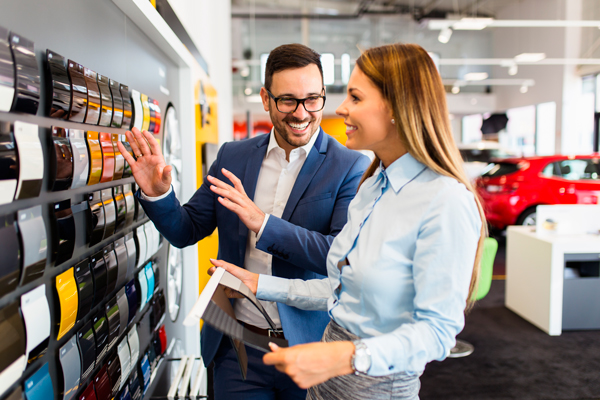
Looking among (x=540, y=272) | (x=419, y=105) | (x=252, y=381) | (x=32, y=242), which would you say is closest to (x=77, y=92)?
(x=32, y=242)

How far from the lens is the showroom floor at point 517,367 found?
298 cm

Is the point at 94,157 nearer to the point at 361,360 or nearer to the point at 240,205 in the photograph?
the point at 240,205

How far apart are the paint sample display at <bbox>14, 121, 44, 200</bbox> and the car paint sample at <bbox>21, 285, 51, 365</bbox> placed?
0.21m

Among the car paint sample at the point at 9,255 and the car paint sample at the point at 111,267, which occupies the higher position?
the car paint sample at the point at 9,255

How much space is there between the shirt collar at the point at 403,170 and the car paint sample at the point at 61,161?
772 mm

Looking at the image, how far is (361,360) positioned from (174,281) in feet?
5.93

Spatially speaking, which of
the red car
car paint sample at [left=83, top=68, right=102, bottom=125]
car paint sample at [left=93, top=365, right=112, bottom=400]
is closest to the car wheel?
the red car

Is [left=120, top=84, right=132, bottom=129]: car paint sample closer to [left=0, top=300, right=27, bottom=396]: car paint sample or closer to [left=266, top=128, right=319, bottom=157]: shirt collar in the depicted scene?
[left=266, top=128, right=319, bottom=157]: shirt collar

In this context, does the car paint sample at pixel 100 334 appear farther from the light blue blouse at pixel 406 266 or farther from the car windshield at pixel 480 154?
the car windshield at pixel 480 154

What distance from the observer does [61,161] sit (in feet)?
3.31

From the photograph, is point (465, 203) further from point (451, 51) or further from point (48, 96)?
point (451, 51)

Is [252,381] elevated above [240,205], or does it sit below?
below

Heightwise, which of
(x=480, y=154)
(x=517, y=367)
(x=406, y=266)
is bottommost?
(x=517, y=367)

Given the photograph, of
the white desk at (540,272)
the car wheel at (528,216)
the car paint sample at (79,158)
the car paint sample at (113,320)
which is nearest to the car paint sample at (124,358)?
the car paint sample at (113,320)
